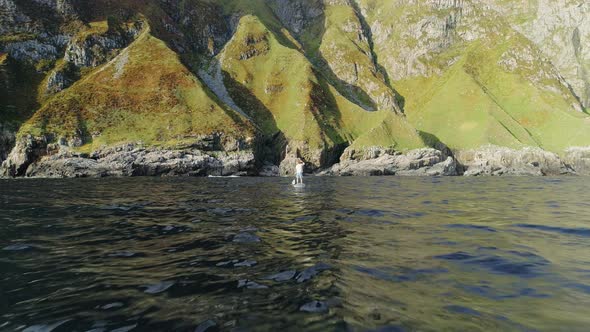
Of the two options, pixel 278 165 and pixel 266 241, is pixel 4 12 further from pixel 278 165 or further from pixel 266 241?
pixel 266 241

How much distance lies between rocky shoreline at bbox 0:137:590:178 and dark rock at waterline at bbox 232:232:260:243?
103 metres

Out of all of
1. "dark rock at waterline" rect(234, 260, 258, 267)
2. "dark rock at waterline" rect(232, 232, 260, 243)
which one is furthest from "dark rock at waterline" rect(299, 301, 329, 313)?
"dark rock at waterline" rect(232, 232, 260, 243)

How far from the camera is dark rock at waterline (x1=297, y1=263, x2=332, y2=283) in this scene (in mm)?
10141

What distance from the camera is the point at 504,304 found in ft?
27.1

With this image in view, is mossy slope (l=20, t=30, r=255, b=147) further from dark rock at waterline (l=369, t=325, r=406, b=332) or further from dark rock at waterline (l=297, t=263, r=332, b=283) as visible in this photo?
dark rock at waterline (l=369, t=325, r=406, b=332)

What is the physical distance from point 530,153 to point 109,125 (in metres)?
180

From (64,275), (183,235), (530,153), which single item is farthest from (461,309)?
(530,153)

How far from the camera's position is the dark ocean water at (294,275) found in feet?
24.4

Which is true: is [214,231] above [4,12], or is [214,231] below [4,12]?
below

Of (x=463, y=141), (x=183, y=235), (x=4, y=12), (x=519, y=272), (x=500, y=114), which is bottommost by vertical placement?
(x=519, y=272)

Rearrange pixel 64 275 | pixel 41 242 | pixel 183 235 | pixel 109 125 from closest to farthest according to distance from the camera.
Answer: pixel 64 275 → pixel 41 242 → pixel 183 235 → pixel 109 125

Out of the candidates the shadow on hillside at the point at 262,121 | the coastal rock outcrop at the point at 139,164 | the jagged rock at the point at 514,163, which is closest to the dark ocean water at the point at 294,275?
the coastal rock outcrop at the point at 139,164

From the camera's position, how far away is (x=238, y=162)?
413 feet

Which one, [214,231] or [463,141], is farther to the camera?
[463,141]
